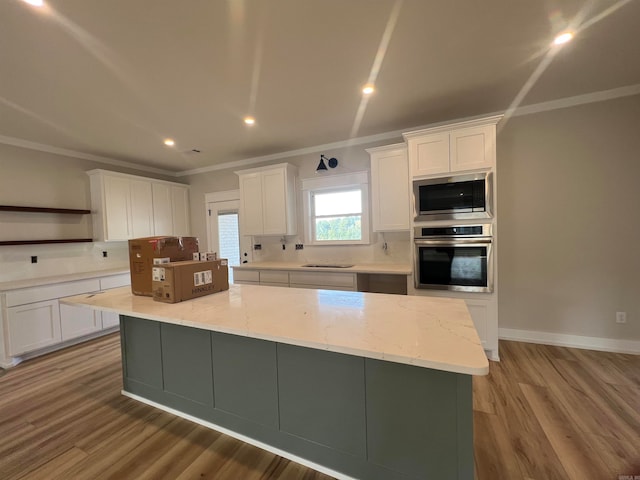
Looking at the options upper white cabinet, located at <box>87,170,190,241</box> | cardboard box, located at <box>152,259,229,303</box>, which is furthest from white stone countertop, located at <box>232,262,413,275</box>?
upper white cabinet, located at <box>87,170,190,241</box>

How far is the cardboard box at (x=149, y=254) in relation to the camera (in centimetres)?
203

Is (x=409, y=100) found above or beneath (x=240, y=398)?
above

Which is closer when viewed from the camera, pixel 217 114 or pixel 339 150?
pixel 217 114

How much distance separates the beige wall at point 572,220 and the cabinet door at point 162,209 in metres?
5.03

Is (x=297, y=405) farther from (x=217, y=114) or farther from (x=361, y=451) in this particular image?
(x=217, y=114)

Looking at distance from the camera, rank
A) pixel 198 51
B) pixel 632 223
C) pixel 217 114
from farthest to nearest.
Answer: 1. pixel 217 114
2. pixel 632 223
3. pixel 198 51

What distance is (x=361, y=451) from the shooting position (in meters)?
1.38

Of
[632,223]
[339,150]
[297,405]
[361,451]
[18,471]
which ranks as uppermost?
[339,150]

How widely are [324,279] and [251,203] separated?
1.72 m

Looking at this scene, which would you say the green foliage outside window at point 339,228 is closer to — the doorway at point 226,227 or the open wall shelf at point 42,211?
the doorway at point 226,227

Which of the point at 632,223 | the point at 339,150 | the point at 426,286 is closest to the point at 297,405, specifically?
the point at 426,286

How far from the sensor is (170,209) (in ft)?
15.9

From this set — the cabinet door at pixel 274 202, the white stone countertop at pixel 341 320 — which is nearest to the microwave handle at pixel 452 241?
the white stone countertop at pixel 341 320

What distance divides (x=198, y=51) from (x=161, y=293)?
1704 millimetres
